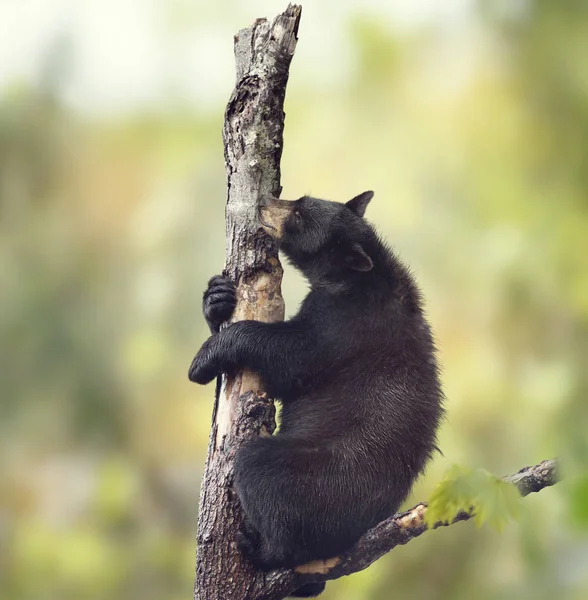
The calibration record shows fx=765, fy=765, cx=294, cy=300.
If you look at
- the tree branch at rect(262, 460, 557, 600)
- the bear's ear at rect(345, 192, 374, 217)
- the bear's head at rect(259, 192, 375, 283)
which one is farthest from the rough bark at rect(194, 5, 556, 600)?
the bear's ear at rect(345, 192, 374, 217)

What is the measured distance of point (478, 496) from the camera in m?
1.58

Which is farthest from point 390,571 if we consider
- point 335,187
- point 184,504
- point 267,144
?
point 267,144

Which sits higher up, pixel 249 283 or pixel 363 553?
pixel 249 283

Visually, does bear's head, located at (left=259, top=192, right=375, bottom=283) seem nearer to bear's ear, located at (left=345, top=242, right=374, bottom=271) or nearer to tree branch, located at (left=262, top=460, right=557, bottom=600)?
bear's ear, located at (left=345, top=242, right=374, bottom=271)

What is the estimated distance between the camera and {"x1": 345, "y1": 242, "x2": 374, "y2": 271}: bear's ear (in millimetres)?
3859

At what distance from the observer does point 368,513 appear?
3510 mm

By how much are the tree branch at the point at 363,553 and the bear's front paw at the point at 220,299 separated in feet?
4.03

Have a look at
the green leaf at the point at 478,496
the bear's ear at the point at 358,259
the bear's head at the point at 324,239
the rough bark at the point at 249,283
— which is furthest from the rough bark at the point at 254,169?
the green leaf at the point at 478,496

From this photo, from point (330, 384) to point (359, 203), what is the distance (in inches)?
44.7

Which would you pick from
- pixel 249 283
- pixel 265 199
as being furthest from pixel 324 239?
pixel 249 283

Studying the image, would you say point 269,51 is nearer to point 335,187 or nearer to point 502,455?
point 335,187

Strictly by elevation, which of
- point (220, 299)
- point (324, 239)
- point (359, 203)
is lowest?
point (220, 299)

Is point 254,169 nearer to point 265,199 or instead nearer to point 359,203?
point 265,199

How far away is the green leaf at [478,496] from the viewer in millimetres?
1564
